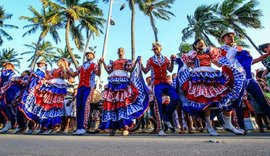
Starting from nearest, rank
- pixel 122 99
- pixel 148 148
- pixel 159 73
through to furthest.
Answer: pixel 148 148 < pixel 159 73 < pixel 122 99

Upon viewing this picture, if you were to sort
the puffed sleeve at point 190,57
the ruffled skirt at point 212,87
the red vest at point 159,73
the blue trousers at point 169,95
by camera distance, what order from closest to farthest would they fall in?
the ruffled skirt at point 212,87 < the puffed sleeve at point 190,57 < the blue trousers at point 169,95 < the red vest at point 159,73

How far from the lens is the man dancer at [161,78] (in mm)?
5820

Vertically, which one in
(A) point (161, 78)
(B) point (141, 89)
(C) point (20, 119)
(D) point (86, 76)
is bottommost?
(C) point (20, 119)

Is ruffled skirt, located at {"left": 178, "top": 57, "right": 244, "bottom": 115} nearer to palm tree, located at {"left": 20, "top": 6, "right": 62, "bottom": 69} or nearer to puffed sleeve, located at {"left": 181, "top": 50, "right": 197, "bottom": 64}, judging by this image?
puffed sleeve, located at {"left": 181, "top": 50, "right": 197, "bottom": 64}

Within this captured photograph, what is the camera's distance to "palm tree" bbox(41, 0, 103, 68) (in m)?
26.2

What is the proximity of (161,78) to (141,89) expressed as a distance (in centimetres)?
58

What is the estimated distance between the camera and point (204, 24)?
24.0 metres


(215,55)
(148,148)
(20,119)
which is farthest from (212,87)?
(20,119)

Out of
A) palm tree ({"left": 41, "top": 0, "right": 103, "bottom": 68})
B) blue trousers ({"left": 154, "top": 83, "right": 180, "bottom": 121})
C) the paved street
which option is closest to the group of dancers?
blue trousers ({"left": 154, "top": 83, "right": 180, "bottom": 121})

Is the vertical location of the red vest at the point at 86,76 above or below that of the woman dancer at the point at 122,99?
above

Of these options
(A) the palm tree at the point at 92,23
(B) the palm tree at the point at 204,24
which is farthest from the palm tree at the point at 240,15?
(A) the palm tree at the point at 92,23

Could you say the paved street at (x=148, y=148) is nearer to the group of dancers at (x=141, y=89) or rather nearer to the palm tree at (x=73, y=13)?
the group of dancers at (x=141, y=89)

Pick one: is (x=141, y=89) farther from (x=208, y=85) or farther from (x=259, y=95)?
(x=259, y=95)

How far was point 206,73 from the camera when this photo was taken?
5.32 meters
